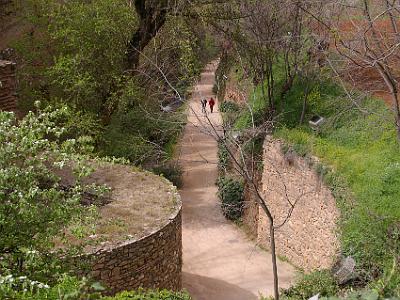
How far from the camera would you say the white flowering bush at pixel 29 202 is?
679cm

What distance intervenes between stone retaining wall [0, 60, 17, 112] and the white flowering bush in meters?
6.87

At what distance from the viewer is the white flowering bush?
22.3 ft

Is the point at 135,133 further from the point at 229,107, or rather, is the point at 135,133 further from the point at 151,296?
the point at 151,296

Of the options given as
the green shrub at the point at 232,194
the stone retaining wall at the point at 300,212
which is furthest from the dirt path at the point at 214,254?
the stone retaining wall at the point at 300,212

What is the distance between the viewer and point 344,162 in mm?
14297

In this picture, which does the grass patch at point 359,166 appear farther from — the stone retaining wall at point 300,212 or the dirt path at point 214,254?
the dirt path at point 214,254

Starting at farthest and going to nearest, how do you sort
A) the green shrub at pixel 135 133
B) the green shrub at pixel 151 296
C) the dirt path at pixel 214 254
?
the green shrub at pixel 135 133
the dirt path at pixel 214 254
the green shrub at pixel 151 296

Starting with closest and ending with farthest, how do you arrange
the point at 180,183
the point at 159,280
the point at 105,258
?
the point at 105,258, the point at 159,280, the point at 180,183

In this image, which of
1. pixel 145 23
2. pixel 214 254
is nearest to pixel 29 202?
pixel 214 254

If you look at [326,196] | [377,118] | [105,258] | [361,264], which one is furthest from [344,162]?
[105,258]

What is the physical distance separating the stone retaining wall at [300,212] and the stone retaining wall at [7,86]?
6.37 m

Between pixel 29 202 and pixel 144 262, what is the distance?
14.5ft

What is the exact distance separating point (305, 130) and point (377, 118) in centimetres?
194

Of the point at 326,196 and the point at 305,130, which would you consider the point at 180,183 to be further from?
the point at 326,196
